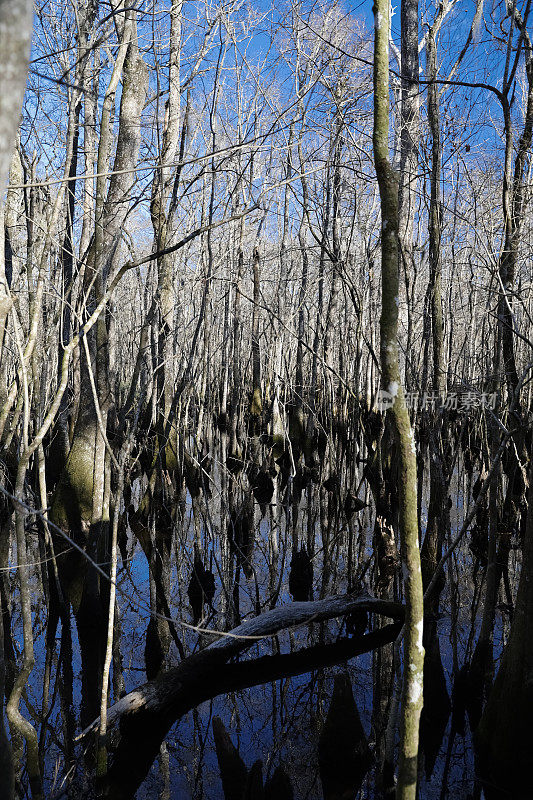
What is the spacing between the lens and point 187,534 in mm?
5742

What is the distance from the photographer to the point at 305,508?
6406 millimetres

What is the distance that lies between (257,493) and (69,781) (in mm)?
4651

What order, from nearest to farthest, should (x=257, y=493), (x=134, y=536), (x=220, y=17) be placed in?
(x=220, y=17) → (x=134, y=536) → (x=257, y=493)

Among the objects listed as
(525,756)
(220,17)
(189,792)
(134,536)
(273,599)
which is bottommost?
(189,792)

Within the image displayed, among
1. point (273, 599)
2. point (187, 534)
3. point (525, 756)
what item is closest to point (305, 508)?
point (187, 534)

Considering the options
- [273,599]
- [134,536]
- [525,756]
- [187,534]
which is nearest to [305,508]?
[187,534]

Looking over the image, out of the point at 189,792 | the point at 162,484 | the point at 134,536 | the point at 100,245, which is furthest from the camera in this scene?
the point at 162,484

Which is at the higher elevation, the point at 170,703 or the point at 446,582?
the point at 446,582

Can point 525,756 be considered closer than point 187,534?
Yes

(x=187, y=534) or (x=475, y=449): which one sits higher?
(x=475, y=449)

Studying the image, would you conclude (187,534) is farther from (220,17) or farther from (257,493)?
(220,17)

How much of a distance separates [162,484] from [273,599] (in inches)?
98.7

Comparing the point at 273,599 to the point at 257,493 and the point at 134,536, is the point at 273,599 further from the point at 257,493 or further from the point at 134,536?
the point at 257,493

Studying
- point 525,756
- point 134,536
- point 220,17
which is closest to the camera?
point 525,756
